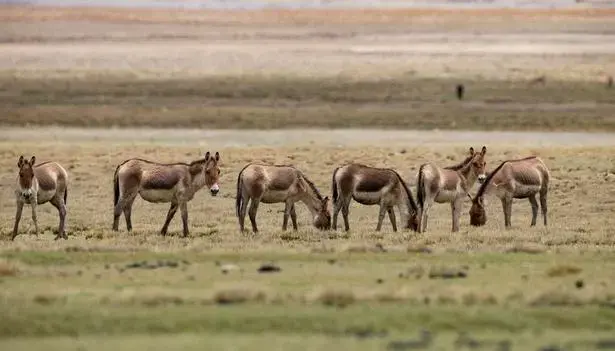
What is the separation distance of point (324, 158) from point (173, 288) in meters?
21.1

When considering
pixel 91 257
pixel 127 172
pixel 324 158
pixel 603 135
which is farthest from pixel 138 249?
pixel 603 135

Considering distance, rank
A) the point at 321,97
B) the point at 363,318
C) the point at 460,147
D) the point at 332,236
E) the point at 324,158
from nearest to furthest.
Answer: the point at 363,318
the point at 332,236
the point at 324,158
the point at 460,147
the point at 321,97

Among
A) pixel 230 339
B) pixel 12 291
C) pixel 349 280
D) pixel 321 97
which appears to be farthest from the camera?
pixel 321 97

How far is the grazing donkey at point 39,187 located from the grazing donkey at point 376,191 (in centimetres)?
409

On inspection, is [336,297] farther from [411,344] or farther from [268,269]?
[268,269]

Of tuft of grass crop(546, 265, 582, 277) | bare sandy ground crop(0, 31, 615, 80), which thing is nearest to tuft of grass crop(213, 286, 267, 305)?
tuft of grass crop(546, 265, 582, 277)

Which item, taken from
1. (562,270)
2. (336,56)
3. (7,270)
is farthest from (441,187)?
(336,56)

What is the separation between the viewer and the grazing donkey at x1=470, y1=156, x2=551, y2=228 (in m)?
26.6

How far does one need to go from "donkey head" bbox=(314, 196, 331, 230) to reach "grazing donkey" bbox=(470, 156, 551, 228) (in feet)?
8.41

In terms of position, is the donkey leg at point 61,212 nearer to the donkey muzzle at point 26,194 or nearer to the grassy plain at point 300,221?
the grassy plain at point 300,221

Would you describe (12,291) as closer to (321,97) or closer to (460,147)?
(460,147)

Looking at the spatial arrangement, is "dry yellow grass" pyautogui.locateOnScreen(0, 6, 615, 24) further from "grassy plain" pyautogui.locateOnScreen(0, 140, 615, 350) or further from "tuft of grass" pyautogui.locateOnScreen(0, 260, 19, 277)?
"tuft of grass" pyautogui.locateOnScreen(0, 260, 19, 277)

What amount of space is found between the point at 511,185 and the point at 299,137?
61.3 feet

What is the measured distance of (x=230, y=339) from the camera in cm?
1440
